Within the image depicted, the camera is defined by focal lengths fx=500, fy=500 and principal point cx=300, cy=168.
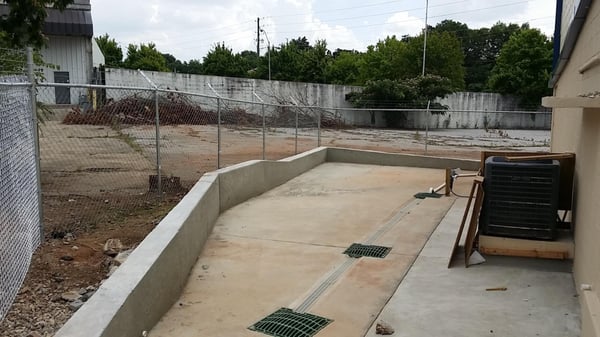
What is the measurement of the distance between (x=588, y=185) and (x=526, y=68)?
3897 cm

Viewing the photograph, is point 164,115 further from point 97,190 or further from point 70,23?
point 70,23

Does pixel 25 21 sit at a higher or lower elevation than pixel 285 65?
lower

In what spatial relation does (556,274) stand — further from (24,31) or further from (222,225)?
(24,31)

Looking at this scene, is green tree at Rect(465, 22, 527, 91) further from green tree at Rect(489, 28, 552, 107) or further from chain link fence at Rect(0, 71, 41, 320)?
chain link fence at Rect(0, 71, 41, 320)

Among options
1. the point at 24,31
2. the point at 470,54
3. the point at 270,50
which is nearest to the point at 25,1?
the point at 24,31

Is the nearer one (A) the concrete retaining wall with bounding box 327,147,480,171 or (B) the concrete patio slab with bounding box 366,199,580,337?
(B) the concrete patio slab with bounding box 366,199,580,337

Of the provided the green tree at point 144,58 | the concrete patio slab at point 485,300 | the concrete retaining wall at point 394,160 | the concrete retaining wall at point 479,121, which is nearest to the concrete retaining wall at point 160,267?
the concrete patio slab at point 485,300

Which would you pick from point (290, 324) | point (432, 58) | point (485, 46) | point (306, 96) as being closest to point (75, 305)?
point (290, 324)

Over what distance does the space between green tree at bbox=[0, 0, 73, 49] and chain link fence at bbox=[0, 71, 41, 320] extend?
2.12 meters

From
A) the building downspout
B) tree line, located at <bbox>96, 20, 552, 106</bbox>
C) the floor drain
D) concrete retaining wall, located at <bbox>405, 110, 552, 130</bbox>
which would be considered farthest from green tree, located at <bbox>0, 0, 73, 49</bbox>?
tree line, located at <bbox>96, 20, 552, 106</bbox>

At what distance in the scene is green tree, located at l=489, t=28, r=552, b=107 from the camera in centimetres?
3772

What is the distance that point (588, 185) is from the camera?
4031mm

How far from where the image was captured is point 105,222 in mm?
6184

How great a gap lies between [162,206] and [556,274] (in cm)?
500
